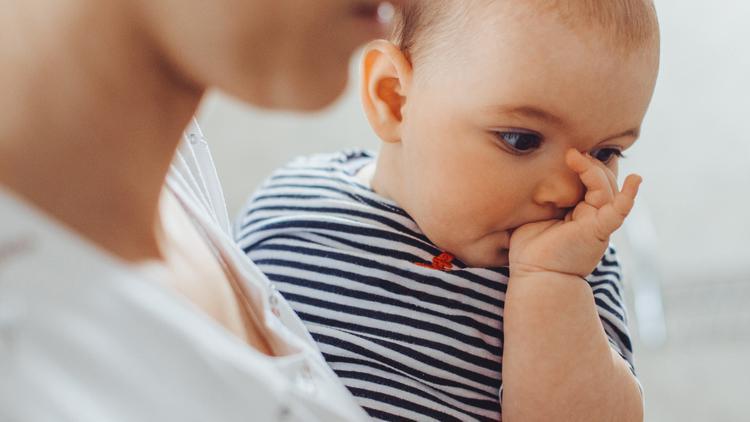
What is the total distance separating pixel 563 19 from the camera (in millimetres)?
714

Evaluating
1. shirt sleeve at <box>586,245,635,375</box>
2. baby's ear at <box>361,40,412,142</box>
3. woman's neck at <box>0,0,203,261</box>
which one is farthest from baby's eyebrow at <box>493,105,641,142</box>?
woman's neck at <box>0,0,203,261</box>

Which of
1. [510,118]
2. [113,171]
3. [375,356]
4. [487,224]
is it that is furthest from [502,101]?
[113,171]

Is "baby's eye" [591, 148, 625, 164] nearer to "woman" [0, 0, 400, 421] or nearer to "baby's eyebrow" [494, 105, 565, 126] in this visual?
"baby's eyebrow" [494, 105, 565, 126]

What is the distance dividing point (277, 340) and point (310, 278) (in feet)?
0.83

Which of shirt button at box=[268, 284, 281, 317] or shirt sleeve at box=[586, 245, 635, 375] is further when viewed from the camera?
shirt sleeve at box=[586, 245, 635, 375]

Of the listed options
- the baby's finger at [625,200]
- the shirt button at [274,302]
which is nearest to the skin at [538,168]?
the baby's finger at [625,200]

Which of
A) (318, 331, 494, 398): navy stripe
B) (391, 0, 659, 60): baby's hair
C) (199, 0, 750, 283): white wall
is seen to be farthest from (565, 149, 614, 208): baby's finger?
(199, 0, 750, 283): white wall

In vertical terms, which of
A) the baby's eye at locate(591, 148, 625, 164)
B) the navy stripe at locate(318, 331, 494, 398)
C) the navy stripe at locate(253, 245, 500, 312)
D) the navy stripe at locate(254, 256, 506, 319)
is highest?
the baby's eye at locate(591, 148, 625, 164)

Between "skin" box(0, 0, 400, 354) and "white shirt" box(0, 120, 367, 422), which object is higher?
"skin" box(0, 0, 400, 354)

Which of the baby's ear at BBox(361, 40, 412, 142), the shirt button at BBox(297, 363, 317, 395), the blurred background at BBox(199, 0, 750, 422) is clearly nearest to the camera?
the shirt button at BBox(297, 363, 317, 395)

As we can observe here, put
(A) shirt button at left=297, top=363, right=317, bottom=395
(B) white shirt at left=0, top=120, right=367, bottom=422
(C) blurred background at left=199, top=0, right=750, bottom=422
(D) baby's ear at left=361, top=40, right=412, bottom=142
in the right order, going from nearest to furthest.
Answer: (B) white shirt at left=0, top=120, right=367, bottom=422
(A) shirt button at left=297, top=363, right=317, bottom=395
(D) baby's ear at left=361, top=40, right=412, bottom=142
(C) blurred background at left=199, top=0, right=750, bottom=422

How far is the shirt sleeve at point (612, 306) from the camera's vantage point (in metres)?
0.87

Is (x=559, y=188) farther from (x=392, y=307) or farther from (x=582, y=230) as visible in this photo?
(x=392, y=307)

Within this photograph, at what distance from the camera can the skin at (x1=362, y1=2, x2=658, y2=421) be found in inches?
28.5
